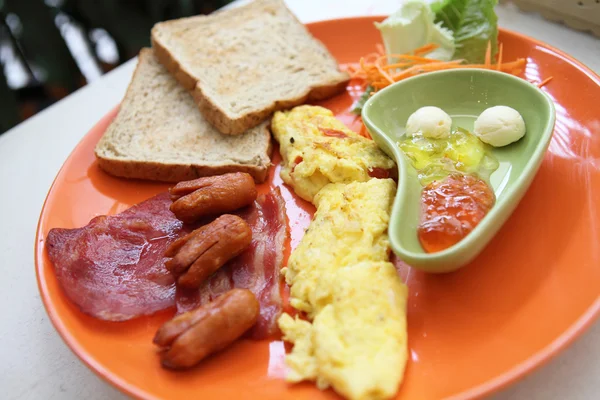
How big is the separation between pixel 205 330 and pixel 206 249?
43 cm

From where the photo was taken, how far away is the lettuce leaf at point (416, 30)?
11.0 ft

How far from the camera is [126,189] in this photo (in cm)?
305

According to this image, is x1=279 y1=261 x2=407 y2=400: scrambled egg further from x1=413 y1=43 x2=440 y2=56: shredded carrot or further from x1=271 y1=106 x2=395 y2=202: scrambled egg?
x1=413 y1=43 x2=440 y2=56: shredded carrot

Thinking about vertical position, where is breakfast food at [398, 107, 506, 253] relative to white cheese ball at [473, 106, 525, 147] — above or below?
below

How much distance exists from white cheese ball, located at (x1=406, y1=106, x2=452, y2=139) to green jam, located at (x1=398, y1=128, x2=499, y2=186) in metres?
0.03

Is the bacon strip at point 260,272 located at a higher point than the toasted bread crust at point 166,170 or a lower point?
lower

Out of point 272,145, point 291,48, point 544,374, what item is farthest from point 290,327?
point 291,48

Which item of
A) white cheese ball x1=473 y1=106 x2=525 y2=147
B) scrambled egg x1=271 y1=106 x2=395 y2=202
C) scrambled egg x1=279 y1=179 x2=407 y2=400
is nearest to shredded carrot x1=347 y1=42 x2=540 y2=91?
scrambled egg x1=271 y1=106 x2=395 y2=202

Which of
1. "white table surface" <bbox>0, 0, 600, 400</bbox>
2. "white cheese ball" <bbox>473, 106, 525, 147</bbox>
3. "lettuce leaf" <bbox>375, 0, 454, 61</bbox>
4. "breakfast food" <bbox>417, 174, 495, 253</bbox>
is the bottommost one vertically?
"white table surface" <bbox>0, 0, 600, 400</bbox>

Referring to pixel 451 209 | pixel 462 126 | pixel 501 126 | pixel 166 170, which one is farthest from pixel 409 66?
pixel 166 170

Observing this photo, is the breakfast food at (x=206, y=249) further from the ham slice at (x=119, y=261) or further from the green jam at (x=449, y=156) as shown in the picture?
the green jam at (x=449, y=156)

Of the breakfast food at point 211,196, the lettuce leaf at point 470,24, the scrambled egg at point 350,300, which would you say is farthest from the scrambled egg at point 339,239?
the lettuce leaf at point 470,24

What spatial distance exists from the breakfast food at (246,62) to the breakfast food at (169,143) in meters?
0.10

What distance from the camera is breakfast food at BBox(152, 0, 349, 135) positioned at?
327 centimetres
